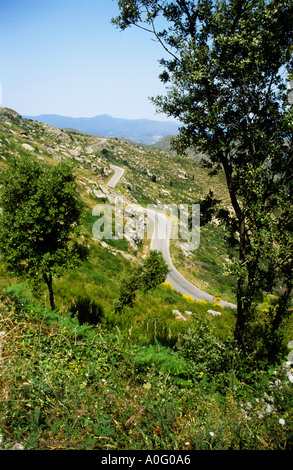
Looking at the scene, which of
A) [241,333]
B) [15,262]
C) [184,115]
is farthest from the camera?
[15,262]

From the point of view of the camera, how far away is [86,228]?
98.4 feet

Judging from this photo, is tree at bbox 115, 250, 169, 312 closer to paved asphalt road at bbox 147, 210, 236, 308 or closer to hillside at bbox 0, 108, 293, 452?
hillside at bbox 0, 108, 293, 452

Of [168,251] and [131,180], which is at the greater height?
[131,180]

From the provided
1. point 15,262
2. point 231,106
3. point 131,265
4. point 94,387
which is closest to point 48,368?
point 94,387

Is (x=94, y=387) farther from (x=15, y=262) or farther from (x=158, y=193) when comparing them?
(x=158, y=193)

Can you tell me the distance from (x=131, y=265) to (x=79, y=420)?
23.7m

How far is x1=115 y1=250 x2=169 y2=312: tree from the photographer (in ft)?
38.3

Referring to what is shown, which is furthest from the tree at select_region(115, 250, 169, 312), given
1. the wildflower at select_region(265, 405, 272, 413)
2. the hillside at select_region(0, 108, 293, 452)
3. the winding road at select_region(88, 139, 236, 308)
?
the wildflower at select_region(265, 405, 272, 413)

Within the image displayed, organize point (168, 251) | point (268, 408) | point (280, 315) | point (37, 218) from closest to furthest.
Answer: point (268, 408) < point (280, 315) < point (37, 218) < point (168, 251)

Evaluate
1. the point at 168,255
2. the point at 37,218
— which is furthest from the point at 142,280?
the point at 168,255

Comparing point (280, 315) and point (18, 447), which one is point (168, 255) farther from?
point (18, 447)

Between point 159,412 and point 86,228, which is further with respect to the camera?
point 86,228

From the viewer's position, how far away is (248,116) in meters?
6.88

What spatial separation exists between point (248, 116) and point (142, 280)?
9.78 meters
